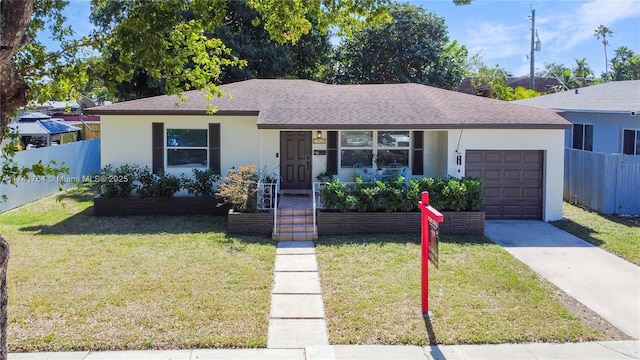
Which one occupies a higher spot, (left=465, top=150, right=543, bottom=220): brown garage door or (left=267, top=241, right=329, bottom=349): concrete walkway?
(left=465, top=150, right=543, bottom=220): brown garage door

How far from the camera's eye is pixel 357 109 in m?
15.6

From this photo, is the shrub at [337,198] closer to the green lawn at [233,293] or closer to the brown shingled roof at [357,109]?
the green lawn at [233,293]

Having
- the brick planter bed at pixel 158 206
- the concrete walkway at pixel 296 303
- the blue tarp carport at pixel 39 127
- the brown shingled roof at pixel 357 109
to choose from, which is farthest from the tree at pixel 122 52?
the blue tarp carport at pixel 39 127

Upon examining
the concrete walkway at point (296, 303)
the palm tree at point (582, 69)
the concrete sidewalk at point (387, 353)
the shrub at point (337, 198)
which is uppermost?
the palm tree at point (582, 69)

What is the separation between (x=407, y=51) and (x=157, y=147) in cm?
1912

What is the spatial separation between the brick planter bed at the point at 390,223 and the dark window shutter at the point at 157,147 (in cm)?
548

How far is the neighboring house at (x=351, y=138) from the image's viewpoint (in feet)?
48.2

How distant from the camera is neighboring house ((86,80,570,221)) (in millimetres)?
14688

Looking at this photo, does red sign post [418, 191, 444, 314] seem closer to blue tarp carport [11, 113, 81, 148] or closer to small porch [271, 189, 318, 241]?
small porch [271, 189, 318, 241]

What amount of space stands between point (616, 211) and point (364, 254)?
28.5 feet

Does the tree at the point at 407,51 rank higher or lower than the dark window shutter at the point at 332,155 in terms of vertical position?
higher

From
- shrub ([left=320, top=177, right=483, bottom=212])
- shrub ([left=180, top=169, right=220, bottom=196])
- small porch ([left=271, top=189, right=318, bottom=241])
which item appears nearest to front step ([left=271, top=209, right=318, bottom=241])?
small porch ([left=271, top=189, right=318, bottom=241])

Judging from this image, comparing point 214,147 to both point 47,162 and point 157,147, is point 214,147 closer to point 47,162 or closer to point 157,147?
point 157,147

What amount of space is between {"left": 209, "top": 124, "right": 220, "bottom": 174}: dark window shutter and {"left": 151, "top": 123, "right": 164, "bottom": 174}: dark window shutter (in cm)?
140
